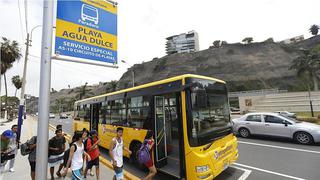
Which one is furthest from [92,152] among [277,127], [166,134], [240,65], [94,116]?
[240,65]

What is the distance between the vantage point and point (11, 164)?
6.67m

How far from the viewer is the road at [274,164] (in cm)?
591

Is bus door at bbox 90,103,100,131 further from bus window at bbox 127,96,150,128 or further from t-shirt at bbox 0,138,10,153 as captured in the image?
t-shirt at bbox 0,138,10,153

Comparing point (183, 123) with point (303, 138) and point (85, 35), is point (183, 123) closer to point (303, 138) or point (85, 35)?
point (85, 35)

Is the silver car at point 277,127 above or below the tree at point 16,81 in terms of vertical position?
below

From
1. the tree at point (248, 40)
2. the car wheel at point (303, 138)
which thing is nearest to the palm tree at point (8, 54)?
the car wheel at point (303, 138)

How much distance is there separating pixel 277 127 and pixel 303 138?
4.03 ft

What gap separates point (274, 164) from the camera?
23.0 ft

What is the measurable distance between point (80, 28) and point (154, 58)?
10239 cm

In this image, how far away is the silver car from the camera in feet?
32.6

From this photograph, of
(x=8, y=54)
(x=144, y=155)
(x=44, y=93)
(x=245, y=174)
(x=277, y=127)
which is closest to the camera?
(x=44, y=93)

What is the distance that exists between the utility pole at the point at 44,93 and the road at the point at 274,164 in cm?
407

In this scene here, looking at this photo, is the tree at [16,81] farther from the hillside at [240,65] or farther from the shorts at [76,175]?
the shorts at [76,175]

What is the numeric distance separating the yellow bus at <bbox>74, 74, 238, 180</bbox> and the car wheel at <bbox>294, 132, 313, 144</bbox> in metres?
6.03
